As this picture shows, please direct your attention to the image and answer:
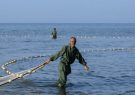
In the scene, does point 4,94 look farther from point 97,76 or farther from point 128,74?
point 128,74

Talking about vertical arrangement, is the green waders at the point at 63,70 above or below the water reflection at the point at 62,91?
above

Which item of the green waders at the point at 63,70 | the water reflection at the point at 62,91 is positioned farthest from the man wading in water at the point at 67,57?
the water reflection at the point at 62,91

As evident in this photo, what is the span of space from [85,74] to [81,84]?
3.39 metres

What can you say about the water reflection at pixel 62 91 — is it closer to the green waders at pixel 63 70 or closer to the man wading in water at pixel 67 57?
the green waders at pixel 63 70

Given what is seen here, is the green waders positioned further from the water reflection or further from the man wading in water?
the water reflection

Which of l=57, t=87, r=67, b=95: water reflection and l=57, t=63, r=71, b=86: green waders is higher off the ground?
l=57, t=63, r=71, b=86: green waders

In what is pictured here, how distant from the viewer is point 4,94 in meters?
16.3

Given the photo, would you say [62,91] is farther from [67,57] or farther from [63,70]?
[67,57]

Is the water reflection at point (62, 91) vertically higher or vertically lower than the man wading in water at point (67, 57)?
lower

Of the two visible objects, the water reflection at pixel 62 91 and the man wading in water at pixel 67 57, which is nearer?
the man wading in water at pixel 67 57

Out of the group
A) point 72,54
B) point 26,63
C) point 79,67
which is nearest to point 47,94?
point 72,54

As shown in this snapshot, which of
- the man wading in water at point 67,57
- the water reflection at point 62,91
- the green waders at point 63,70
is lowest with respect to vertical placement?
the water reflection at point 62,91

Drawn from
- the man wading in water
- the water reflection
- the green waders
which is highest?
the man wading in water

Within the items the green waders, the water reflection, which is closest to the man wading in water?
the green waders
